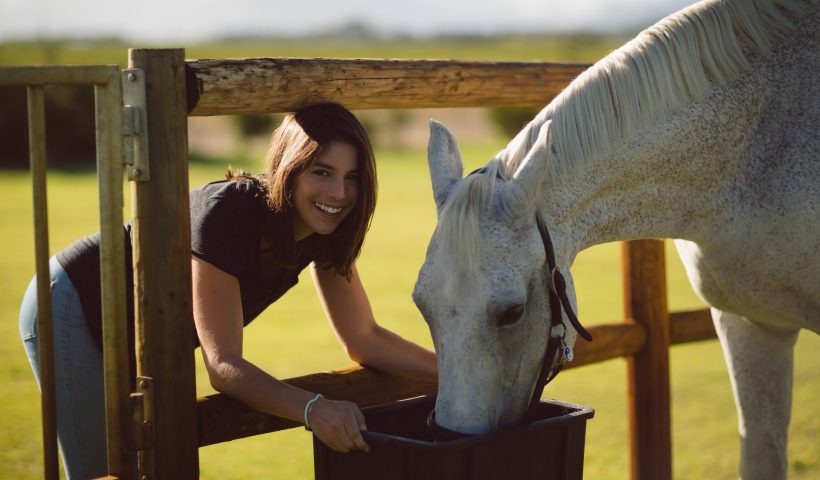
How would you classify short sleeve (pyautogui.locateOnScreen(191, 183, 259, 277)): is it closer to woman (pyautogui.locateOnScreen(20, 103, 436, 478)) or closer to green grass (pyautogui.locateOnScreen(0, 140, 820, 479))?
woman (pyautogui.locateOnScreen(20, 103, 436, 478))

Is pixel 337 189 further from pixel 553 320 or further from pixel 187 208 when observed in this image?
pixel 553 320

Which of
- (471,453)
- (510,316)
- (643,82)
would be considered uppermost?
(643,82)

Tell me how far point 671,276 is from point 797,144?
28.9 feet

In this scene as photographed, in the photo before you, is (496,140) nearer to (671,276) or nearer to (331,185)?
(671,276)

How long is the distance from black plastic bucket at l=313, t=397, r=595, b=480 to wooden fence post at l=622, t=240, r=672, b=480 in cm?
164

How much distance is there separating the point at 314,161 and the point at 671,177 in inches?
41.9

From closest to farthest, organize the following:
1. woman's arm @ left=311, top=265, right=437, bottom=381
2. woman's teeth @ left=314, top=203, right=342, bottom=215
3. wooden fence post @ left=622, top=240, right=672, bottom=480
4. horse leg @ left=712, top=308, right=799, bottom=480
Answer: woman's teeth @ left=314, top=203, right=342, bottom=215, woman's arm @ left=311, top=265, right=437, bottom=381, horse leg @ left=712, top=308, right=799, bottom=480, wooden fence post @ left=622, top=240, right=672, bottom=480

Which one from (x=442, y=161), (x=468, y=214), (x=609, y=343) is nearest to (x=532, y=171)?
Answer: (x=468, y=214)

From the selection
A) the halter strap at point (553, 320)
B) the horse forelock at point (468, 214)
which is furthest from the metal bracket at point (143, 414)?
the halter strap at point (553, 320)

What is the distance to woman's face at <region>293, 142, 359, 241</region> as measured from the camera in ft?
8.36

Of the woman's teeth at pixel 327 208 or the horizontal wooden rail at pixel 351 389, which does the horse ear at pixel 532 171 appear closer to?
the woman's teeth at pixel 327 208

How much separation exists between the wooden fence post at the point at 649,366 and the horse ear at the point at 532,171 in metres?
1.81

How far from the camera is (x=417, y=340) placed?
751 cm

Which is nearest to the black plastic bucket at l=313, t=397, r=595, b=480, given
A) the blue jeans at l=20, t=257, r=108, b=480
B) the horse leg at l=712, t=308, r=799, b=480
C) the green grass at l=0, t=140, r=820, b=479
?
the blue jeans at l=20, t=257, r=108, b=480
